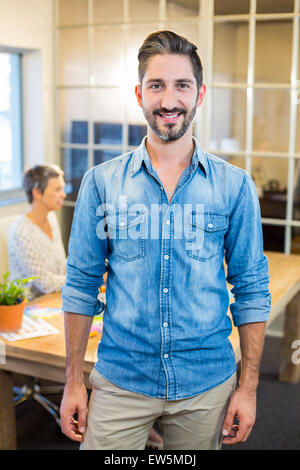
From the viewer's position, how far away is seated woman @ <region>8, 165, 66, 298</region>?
2.84 m

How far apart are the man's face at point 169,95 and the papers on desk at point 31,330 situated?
1049mm

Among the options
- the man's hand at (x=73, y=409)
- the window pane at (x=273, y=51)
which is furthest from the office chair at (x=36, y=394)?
the window pane at (x=273, y=51)

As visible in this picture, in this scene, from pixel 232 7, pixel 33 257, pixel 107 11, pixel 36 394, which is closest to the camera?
pixel 33 257

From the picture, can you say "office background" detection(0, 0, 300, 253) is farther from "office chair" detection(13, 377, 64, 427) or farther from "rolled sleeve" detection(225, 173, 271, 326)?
"rolled sleeve" detection(225, 173, 271, 326)

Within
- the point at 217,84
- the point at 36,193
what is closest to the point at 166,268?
the point at 36,193

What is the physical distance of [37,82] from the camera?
13.7 feet

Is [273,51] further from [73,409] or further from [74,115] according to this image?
[73,409]

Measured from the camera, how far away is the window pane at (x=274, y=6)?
358cm

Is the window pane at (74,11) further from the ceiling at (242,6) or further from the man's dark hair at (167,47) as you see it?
the man's dark hair at (167,47)

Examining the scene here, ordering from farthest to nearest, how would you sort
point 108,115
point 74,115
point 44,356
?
point 74,115, point 108,115, point 44,356

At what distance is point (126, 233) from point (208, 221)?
0.65 feet

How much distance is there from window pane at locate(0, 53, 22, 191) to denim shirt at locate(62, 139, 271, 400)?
2.75 m

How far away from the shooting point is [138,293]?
1.41m

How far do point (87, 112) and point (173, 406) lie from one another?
3.19m
